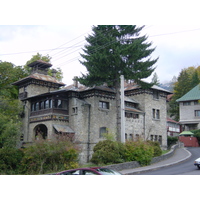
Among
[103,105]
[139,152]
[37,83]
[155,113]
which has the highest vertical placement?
[37,83]

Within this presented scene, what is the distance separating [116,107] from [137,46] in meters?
7.48

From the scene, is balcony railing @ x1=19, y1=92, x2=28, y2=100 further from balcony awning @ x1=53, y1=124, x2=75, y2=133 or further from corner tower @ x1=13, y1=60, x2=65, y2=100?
balcony awning @ x1=53, y1=124, x2=75, y2=133

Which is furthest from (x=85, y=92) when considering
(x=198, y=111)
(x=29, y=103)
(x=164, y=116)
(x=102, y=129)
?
(x=198, y=111)

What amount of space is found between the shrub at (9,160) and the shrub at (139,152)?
946cm

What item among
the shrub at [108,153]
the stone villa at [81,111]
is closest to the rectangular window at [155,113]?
the stone villa at [81,111]

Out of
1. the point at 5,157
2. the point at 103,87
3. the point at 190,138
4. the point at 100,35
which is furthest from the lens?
the point at 190,138

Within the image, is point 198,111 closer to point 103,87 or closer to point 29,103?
point 103,87

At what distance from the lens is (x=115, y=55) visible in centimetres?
3041

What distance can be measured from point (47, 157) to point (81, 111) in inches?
455

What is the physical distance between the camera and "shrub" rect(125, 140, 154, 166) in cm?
2603

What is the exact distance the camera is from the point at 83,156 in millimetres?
32969

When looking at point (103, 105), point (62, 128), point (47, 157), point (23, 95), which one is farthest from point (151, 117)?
point (47, 157)

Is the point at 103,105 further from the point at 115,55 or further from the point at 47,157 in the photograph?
the point at 47,157

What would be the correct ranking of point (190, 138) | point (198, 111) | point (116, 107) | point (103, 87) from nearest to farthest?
point (116, 107)
point (103, 87)
point (190, 138)
point (198, 111)
